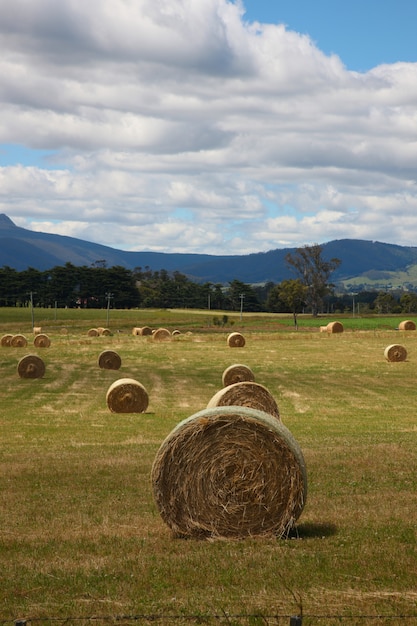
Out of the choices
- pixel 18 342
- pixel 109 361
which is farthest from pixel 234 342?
pixel 109 361

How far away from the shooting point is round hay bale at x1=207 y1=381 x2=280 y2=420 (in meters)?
28.4

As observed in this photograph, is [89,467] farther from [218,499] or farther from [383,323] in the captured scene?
[383,323]

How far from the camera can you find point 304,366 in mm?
60656

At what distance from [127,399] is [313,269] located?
162 m

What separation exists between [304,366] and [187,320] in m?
70.1

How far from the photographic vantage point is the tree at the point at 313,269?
627ft

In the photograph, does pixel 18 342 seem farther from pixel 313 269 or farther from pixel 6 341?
pixel 313 269

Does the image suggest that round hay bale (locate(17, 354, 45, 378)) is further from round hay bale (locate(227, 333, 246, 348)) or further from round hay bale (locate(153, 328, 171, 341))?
round hay bale (locate(153, 328, 171, 341))

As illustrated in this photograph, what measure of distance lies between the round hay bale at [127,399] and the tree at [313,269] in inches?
6067

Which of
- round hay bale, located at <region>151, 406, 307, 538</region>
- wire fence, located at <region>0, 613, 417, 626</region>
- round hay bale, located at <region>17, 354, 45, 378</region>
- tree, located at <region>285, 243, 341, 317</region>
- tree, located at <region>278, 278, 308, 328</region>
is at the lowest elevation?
round hay bale, located at <region>17, 354, 45, 378</region>

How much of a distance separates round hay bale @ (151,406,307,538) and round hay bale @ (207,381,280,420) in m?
14.0

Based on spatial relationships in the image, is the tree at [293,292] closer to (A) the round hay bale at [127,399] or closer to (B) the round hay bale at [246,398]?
(A) the round hay bale at [127,399]

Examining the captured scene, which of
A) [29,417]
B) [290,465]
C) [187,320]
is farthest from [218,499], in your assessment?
[187,320]

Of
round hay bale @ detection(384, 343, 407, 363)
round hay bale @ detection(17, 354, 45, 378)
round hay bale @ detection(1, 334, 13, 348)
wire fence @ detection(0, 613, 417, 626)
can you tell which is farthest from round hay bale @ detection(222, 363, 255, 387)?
wire fence @ detection(0, 613, 417, 626)
